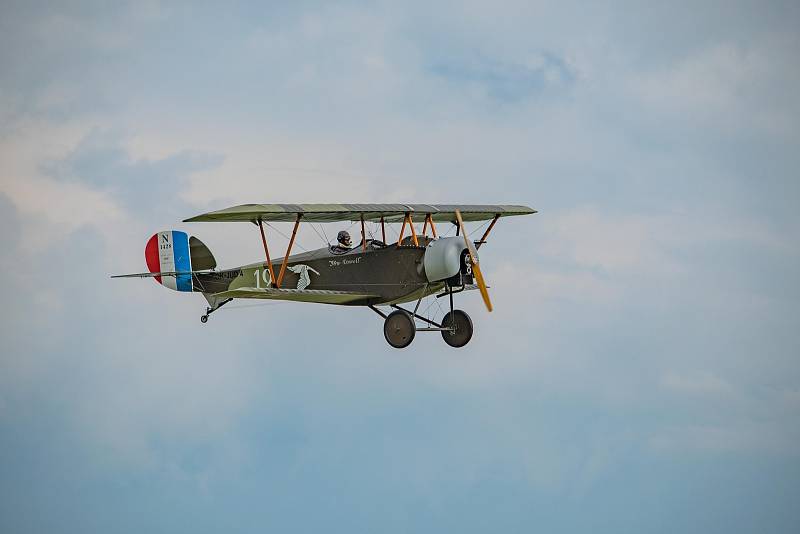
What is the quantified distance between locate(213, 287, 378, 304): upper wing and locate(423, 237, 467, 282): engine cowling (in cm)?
126

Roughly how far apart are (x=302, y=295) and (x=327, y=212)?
1615 millimetres

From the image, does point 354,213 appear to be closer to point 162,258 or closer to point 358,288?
point 358,288

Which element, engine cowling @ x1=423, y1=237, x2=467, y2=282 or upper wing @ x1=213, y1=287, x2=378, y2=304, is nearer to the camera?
engine cowling @ x1=423, y1=237, x2=467, y2=282

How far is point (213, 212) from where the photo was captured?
71.1 ft

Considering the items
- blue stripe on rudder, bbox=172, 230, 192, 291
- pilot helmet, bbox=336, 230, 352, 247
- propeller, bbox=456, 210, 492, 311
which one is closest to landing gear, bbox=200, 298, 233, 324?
blue stripe on rudder, bbox=172, 230, 192, 291

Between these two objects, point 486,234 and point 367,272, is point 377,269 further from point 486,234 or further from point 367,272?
point 486,234

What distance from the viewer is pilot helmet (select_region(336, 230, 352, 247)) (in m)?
22.9

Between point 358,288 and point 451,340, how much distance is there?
6.84 feet

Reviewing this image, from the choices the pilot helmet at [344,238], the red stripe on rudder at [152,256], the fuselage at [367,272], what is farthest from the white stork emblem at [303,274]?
the red stripe on rudder at [152,256]

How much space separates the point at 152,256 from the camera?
25906 mm

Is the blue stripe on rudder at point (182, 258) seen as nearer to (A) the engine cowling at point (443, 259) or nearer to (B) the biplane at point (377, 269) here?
(B) the biplane at point (377, 269)

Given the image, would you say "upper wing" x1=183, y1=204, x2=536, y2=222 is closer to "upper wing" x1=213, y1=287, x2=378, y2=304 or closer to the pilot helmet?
the pilot helmet

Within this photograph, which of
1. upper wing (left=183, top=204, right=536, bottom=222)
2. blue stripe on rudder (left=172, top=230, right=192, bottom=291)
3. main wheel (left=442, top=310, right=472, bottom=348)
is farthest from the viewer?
blue stripe on rudder (left=172, top=230, right=192, bottom=291)

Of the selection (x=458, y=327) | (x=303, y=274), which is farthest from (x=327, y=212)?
(x=458, y=327)
